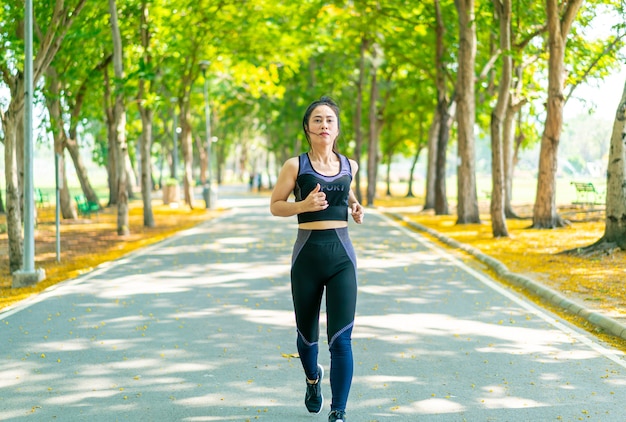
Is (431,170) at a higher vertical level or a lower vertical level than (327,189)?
higher

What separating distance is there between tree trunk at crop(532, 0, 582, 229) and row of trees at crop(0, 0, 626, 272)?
3cm

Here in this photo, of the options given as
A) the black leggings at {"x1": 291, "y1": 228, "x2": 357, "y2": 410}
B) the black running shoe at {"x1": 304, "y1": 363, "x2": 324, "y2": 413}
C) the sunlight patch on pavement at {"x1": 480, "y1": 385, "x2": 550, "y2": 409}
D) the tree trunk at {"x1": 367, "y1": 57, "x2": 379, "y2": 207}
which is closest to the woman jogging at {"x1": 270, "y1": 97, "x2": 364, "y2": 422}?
the black leggings at {"x1": 291, "y1": 228, "x2": 357, "y2": 410}

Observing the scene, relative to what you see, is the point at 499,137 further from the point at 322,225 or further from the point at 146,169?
the point at 322,225

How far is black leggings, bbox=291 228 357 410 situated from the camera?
5.36 metres

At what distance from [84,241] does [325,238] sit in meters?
17.1

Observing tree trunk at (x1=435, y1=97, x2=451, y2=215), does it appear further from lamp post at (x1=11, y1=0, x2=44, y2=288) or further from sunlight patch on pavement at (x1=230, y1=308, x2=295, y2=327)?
sunlight patch on pavement at (x1=230, y1=308, x2=295, y2=327)

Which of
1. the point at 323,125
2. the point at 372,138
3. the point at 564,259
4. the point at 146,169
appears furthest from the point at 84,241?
the point at 372,138

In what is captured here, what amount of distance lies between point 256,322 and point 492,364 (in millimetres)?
2958

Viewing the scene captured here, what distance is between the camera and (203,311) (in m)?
10.2

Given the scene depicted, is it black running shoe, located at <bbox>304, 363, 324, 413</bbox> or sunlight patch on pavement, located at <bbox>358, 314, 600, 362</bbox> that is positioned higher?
black running shoe, located at <bbox>304, 363, 324, 413</bbox>

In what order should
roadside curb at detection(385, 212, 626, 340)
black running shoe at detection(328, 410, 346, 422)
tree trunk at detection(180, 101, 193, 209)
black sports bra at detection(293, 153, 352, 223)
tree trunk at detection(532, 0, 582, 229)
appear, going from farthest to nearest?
tree trunk at detection(180, 101, 193, 209), tree trunk at detection(532, 0, 582, 229), roadside curb at detection(385, 212, 626, 340), black sports bra at detection(293, 153, 352, 223), black running shoe at detection(328, 410, 346, 422)

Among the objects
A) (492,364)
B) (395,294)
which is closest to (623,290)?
(395,294)

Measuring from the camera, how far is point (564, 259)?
50.3ft

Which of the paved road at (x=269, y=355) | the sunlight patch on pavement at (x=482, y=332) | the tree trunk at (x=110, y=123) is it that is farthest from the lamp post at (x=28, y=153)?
the tree trunk at (x=110, y=123)
